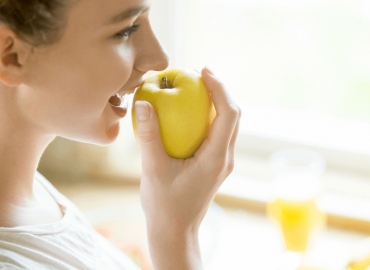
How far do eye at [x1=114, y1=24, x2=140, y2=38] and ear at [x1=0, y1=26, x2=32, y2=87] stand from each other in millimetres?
118

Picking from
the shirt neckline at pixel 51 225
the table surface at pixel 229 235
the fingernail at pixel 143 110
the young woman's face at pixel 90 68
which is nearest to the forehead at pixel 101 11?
the young woman's face at pixel 90 68

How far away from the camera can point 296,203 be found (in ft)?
4.13

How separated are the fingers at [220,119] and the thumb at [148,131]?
7 centimetres

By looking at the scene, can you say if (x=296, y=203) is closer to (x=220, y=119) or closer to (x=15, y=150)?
(x=220, y=119)

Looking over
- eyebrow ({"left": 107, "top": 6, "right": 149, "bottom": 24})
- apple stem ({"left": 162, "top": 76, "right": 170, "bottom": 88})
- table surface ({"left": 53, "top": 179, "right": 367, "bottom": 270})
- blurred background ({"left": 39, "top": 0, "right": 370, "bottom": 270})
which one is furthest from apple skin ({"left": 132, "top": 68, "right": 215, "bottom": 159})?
blurred background ({"left": 39, "top": 0, "right": 370, "bottom": 270})

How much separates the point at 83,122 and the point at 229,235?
0.66 m

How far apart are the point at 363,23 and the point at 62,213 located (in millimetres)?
896

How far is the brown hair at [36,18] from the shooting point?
73 cm

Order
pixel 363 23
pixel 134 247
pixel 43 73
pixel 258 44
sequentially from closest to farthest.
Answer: pixel 43 73 → pixel 134 247 → pixel 363 23 → pixel 258 44

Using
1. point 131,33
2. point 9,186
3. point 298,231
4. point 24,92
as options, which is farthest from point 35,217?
point 298,231

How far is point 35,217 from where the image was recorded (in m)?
0.90

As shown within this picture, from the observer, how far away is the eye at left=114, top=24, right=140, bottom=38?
0.81 metres

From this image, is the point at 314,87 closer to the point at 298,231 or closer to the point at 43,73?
the point at 298,231

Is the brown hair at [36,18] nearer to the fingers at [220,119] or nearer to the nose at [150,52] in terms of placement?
the nose at [150,52]
